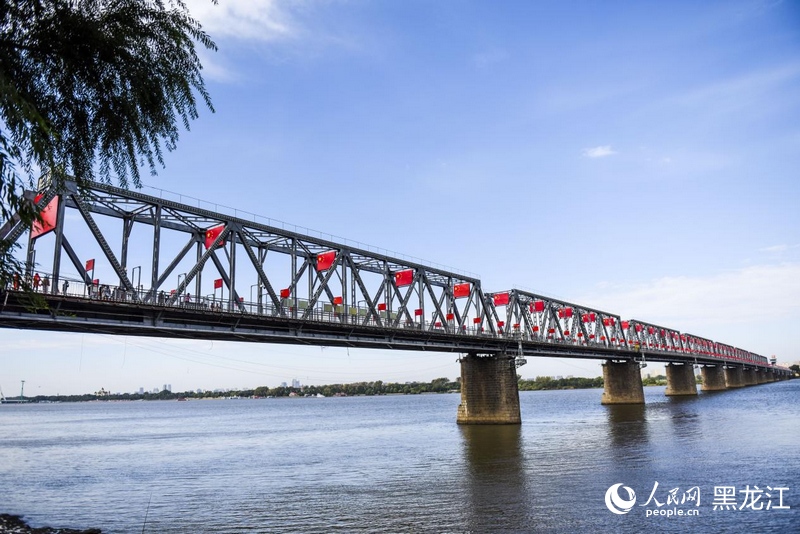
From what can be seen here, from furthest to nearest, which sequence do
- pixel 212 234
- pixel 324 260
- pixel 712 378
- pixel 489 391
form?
pixel 712 378
pixel 489 391
pixel 324 260
pixel 212 234

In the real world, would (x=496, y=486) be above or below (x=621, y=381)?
below

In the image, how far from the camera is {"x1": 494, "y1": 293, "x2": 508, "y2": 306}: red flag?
85.9 m

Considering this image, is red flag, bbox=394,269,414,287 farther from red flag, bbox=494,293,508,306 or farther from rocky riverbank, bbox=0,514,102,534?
rocky riverbank, bbox=0,514,102,534

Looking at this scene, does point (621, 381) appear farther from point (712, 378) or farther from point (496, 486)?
point (496, 486)

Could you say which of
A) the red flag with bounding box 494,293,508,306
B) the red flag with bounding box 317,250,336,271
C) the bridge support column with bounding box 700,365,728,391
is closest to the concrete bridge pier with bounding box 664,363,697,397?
the bridge support column with bounding box 700,365,728,391

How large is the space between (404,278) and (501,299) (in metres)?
24.5

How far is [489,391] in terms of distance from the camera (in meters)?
70.4

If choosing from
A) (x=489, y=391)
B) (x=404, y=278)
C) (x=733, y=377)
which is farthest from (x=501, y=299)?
(x=733, y=377)

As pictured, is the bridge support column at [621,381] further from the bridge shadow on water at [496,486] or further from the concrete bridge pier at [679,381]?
the bridge shadow on water at [496,486]

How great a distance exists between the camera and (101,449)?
64688 mm

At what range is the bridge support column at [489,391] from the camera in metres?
68.5

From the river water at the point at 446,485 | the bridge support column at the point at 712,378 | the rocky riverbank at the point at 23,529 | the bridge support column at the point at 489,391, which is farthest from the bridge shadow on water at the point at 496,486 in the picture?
the bridge support column at the point at 712,378

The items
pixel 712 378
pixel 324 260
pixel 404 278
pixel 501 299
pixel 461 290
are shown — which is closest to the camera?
pixel 324 260

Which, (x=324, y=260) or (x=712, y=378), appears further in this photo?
(x=712, y=378)
